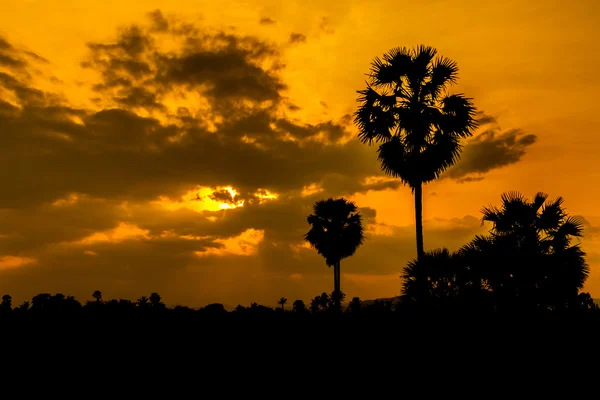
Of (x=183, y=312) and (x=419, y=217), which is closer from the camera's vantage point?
(x=183, y=312)

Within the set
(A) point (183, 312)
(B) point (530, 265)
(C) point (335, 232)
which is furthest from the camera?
(C) point (335, 232)

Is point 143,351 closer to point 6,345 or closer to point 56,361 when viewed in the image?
point 56,361

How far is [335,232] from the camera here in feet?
214

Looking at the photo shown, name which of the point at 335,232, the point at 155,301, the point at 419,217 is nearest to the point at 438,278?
the point at 419,217

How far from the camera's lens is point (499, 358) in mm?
14305

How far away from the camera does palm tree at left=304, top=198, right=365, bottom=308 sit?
64688 millimetres

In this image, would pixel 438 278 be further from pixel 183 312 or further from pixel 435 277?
pixel 183 312

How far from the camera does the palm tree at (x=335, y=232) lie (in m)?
64.7

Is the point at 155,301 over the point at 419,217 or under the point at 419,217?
under

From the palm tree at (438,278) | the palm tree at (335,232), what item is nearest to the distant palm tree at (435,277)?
the palm tree at (438,278)

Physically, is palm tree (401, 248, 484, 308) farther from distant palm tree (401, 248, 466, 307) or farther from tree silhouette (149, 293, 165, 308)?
tree silhouette (149, 293, 165, 308)

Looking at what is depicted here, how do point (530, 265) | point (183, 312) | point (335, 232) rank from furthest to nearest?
point (335, 232), point (530, 265), point (183, 312)

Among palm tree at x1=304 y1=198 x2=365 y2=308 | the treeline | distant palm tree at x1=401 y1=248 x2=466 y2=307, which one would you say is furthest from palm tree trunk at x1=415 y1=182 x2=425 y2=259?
palm tree at x1=304 y1=198 x2=365 y2=308

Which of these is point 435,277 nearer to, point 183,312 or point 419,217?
point 419,217
